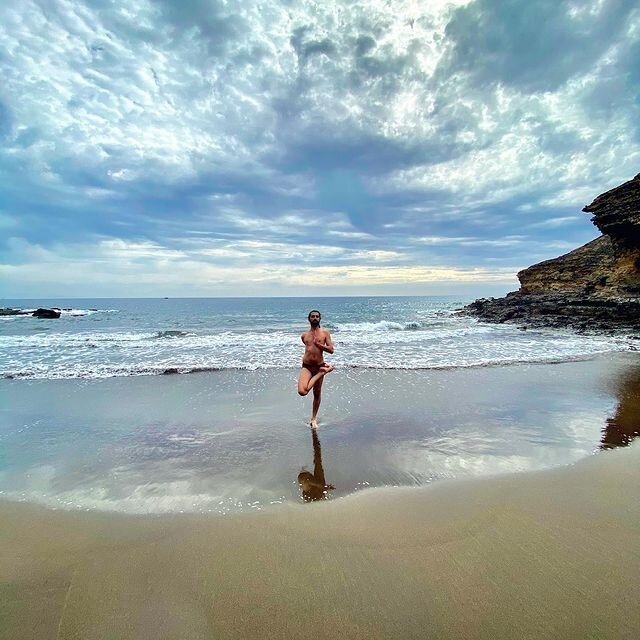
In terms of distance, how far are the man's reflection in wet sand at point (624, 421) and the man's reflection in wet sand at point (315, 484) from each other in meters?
3.83

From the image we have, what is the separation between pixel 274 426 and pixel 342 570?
371cm

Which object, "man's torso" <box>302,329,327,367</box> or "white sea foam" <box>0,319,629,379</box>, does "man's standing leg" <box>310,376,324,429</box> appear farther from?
"white sea foam" <box>0,319,629,379</box>

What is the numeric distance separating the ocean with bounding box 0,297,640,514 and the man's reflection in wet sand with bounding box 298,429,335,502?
0.16ft

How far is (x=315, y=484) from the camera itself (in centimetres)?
410

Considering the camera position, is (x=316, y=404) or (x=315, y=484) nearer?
(x=315, y=484)

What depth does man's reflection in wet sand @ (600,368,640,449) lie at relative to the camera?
5.25m

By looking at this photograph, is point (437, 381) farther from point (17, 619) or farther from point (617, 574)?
point (17, 619)

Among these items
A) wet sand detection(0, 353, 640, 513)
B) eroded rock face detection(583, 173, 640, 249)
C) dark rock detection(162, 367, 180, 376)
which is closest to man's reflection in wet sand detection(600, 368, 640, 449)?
wet sand detection(0, 353, 640, 513)

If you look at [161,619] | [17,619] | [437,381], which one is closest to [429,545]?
[161,619]

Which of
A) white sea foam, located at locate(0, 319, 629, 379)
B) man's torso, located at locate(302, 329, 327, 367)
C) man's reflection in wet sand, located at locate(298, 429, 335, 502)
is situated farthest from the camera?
white sea foam, located at locate(0, 319, 629, 379)

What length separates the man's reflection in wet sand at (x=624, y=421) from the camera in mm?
5253

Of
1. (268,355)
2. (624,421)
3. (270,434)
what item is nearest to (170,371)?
(268,355)

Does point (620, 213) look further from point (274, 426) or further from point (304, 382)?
point (274, 426)

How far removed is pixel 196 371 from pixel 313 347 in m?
6.30
